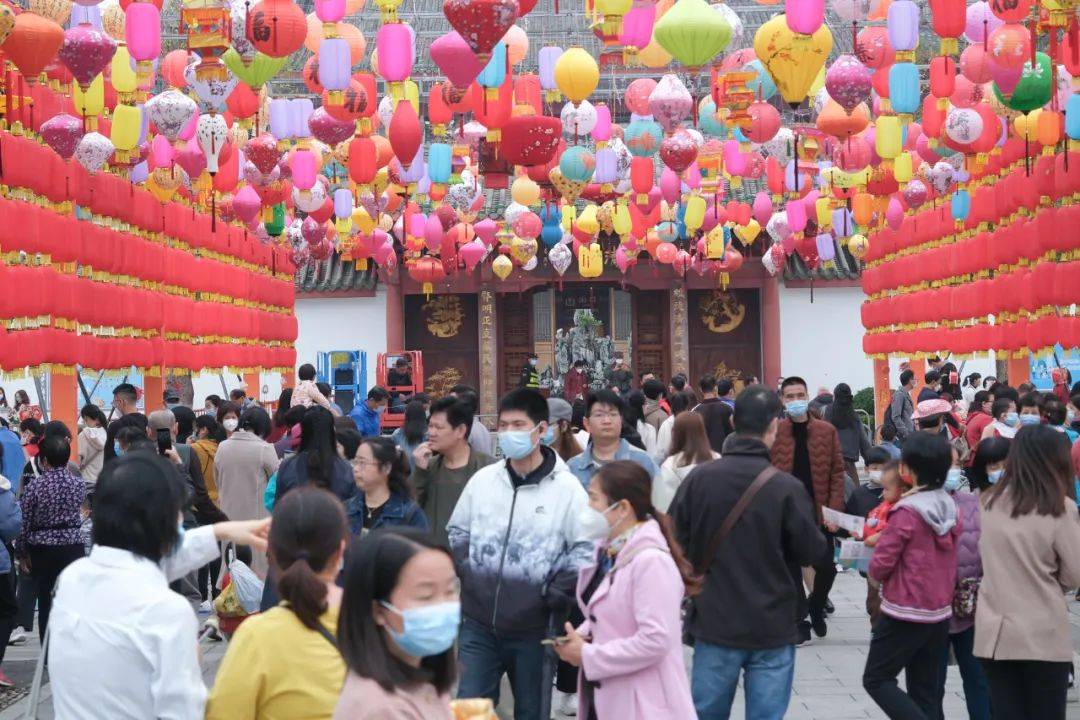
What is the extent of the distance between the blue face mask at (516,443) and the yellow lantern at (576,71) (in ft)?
24.2

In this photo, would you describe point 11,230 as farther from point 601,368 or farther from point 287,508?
point 601,368

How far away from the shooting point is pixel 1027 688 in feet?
19.3

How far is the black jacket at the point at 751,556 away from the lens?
5.62 m

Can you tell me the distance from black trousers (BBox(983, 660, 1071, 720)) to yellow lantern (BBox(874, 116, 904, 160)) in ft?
31.2

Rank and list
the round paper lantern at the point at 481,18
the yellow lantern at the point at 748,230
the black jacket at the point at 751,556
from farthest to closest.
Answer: the yellow lantern at the point at 748,230 < the round paper lantern at the point at 481,18 < the black jacket at the point at 751,556

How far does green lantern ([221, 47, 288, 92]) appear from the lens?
1114cm

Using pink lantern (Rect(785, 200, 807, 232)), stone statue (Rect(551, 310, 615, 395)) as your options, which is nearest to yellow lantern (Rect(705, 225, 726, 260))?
pink lantern (Rect(785, 200, 807, 232))

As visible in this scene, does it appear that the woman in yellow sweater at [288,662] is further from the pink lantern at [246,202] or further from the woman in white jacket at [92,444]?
the pink lantern at [246,202]

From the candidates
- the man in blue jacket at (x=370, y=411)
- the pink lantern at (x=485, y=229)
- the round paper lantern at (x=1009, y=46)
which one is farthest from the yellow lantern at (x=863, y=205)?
the round paper lantern at (x=1009, y=46)

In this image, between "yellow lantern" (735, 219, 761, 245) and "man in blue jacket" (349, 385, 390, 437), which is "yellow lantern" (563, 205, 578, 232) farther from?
"man in blue jacket" (349, 385, 390, 437)

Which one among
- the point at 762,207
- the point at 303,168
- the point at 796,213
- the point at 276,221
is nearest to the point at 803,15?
the point at 303,168

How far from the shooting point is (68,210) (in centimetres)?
1429

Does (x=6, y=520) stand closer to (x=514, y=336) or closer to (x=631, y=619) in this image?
(x=631, y=619)

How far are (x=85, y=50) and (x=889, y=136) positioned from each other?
7726mm
